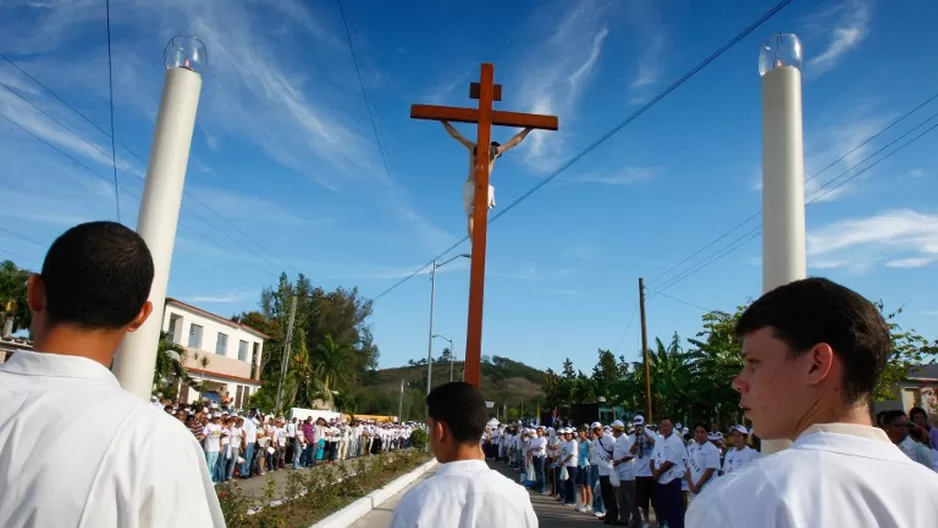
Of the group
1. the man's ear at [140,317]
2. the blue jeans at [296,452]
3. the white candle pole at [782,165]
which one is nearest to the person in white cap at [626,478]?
the white candle pole at [782,165]

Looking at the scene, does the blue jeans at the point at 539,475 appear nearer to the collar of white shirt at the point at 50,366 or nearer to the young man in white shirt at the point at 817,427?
the young man in white shirt at the point at 817,427

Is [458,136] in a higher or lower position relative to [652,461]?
higher

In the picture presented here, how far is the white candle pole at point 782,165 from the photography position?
349 centimetres

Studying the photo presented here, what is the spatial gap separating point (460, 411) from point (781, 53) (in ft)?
8.70

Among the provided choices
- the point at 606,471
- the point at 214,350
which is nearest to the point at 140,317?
the point at 606,471

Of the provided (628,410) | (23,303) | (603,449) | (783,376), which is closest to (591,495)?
(603,449)

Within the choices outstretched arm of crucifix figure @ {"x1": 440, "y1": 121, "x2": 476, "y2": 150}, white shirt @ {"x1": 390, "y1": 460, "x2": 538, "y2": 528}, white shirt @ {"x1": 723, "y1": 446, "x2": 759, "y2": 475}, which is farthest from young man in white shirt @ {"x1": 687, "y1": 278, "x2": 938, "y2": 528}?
white shirt @ {"x1": 723, "y1": 446, "x2": 759, "y2": 475}

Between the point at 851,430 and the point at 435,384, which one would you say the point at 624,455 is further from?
the point at 435,384

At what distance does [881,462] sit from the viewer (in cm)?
137

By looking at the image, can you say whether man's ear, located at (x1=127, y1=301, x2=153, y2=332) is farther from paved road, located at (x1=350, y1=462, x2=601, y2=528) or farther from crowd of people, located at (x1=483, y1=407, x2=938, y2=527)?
paved road, located at (x1=350, y1=462, x2=601, y2=528)

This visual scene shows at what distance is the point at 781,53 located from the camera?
395cm

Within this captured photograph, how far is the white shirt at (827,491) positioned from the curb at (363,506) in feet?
28.0

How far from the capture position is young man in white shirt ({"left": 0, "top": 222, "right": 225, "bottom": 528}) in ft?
4.62

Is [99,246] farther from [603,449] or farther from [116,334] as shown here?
[603,449]
